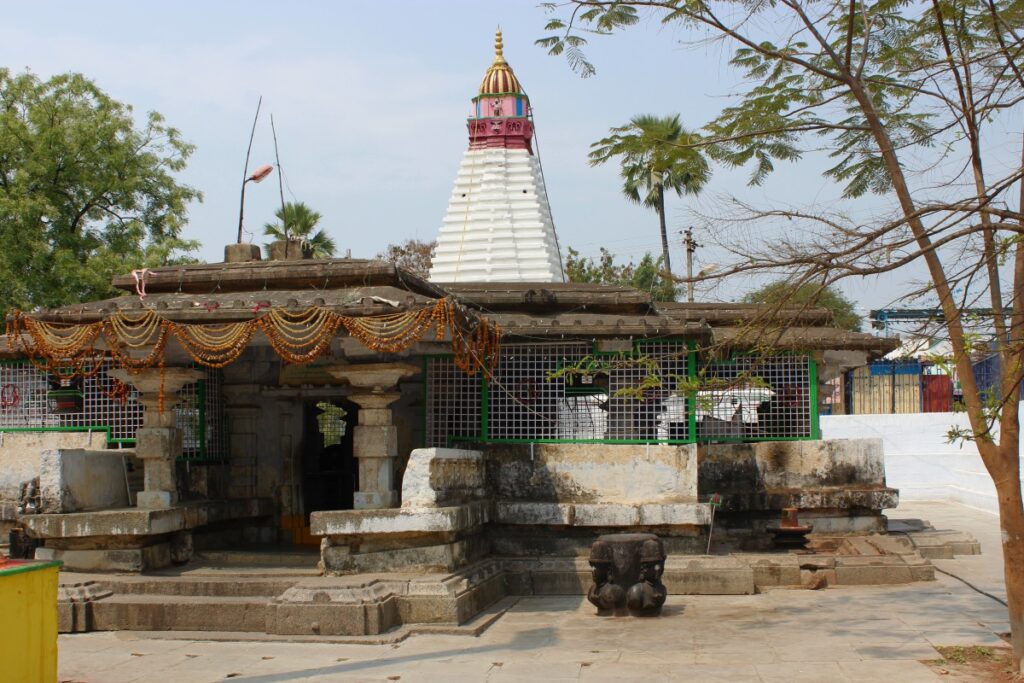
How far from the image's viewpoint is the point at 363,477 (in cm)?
1007

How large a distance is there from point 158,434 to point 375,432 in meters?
2.15

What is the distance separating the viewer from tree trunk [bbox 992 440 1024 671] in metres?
7.34

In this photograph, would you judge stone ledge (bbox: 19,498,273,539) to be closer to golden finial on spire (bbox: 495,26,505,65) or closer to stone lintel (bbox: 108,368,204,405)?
stone lintel (bbox: 108,368,204,405)

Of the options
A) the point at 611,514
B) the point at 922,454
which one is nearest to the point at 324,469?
the point at 611,514

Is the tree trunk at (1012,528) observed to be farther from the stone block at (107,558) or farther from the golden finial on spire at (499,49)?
the golden finial on spire at (499,49)

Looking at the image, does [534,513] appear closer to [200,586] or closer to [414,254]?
[200,586]

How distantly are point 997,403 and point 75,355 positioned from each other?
7.84 m

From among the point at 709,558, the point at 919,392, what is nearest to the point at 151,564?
the point at 709,558

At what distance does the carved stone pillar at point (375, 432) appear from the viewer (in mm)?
10023

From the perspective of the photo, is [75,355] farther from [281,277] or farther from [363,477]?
[363,477]

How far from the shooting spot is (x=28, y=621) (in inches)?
237

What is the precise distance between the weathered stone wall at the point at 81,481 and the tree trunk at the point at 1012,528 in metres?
7.85

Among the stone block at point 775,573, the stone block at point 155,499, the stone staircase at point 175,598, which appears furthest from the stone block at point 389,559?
the stone block at point 775,573

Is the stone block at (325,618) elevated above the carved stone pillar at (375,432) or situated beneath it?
situated beneath
